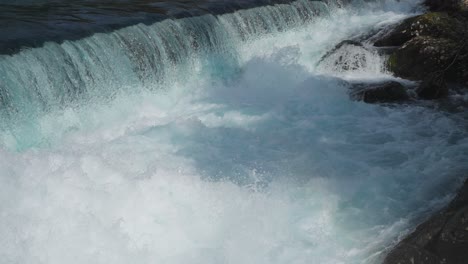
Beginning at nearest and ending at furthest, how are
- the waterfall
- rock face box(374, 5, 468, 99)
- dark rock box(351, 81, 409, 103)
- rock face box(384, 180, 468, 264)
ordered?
1. rock face box(384, 180, 468, 264)
2. the waterfall
3. dark rock box(351, 81, 409, 103)
4. rock face box(374, 5, 468, 99)

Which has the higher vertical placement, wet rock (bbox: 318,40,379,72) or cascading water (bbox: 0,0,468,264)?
cascading water (bbox: 0,0,468,264)

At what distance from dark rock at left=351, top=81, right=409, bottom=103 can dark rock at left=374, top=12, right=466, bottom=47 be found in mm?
2672

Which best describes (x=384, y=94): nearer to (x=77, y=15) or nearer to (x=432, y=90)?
(x=432, y=90)

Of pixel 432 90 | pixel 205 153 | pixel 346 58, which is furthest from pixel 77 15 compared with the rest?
pixel 432 90

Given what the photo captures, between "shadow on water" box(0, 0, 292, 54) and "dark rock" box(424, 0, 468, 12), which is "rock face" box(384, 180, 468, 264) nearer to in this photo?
"shadow on water" box(0, 0, 292, 54)

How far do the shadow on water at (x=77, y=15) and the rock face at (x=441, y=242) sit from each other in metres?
6.92

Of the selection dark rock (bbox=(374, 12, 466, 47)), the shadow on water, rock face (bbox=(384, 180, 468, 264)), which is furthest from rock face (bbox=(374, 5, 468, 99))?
rock face (bbox=(384, 180, 468, 264))

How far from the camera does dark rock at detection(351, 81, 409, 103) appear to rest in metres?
10.2

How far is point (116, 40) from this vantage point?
32.8 feet

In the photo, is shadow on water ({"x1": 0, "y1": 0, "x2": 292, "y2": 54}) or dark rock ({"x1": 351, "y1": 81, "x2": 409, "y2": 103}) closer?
shadow on water ({"x1": 0, "y1": 0, "x2": 292, "y2": 54})

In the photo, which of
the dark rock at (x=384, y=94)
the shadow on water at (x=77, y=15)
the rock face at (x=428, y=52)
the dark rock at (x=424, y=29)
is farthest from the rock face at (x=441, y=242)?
the dark rock at (x=424, y=29)

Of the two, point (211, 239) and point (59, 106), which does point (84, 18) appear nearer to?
point (59, 106)

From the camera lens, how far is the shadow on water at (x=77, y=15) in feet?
30.8

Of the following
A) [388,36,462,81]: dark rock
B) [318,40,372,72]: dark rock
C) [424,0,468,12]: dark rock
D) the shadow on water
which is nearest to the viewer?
the shadow on water
